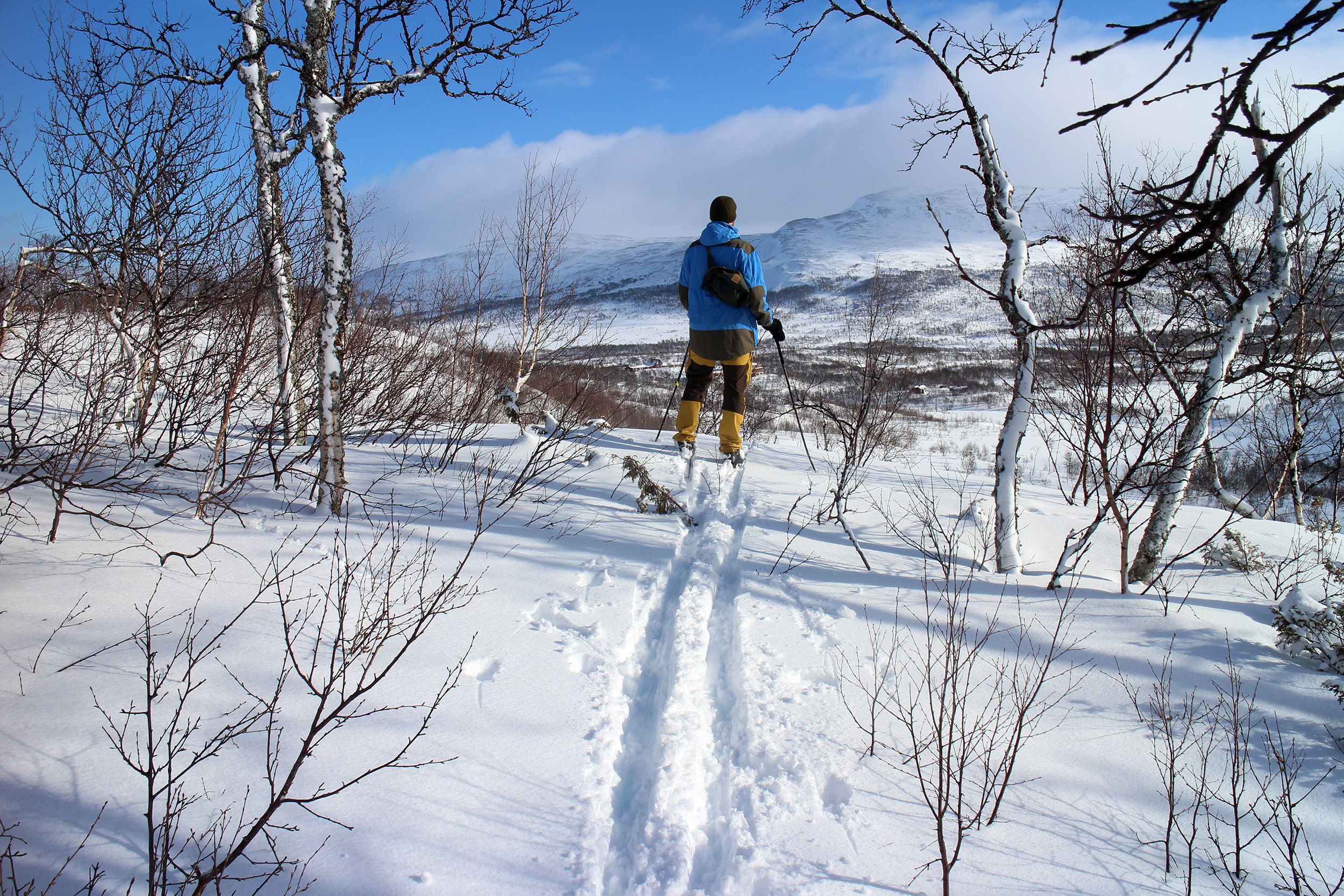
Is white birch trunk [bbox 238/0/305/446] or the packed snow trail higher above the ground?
white birch trunk [bbox 238/0/305/446]

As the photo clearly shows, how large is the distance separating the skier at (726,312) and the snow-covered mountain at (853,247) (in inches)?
2752

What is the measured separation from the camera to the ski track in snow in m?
1.49

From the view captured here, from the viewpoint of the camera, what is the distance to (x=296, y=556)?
255cm

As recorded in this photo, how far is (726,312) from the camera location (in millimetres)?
4879

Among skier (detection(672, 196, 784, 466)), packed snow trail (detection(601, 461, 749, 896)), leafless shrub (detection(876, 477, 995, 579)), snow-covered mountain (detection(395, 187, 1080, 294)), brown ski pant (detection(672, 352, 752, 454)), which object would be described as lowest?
packed snow trail (detection(601, 461, 749, 896))

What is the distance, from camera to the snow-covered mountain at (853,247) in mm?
77875

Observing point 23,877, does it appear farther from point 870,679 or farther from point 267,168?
point 267,168

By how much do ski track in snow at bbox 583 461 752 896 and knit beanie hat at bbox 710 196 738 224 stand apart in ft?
10.4

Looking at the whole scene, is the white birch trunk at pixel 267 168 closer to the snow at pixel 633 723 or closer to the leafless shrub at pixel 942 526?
the snow at pixel 633 723

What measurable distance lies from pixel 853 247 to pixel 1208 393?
98.6 m

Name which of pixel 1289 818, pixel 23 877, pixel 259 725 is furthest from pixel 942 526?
pixel 23 877

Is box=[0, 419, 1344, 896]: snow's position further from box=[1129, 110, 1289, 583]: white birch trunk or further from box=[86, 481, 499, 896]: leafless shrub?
box=[1129, 110, 1289, 583]: white birch trunk

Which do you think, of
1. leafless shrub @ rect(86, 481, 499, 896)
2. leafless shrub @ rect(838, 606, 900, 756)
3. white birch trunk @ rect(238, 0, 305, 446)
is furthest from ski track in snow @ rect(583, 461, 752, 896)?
white birch trunk @ rect(238, 0, 305, 446)

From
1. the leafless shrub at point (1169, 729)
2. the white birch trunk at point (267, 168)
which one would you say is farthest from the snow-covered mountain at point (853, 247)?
the leafless shrub at point (1169, 729)
